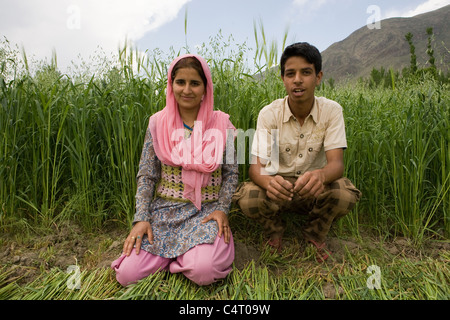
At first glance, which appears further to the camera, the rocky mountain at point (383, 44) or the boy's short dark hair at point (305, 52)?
the rocky mountain at point (383, 44)

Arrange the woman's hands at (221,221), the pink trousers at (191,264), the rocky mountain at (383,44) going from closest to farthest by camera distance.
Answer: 1. the pink trousers at (191,264)
2. the woman's hands at (221,221)
3. the rocky mountain at (383,44)

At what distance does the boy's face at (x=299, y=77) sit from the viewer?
170 centimetres

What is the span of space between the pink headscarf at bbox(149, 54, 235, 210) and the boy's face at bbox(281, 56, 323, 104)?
0.45 meters

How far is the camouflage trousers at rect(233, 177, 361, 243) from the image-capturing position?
5.99ft

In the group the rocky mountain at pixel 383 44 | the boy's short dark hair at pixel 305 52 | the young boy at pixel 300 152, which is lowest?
the young boy at pixel 300 152

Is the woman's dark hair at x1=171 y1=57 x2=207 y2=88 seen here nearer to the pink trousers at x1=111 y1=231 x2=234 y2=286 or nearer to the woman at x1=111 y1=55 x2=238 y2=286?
the woman at x1=111 y1=55 x2=238 y2=286

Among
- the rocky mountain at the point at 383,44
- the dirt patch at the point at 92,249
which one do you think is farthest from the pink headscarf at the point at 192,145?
the rocky mountain at the point at 383,44

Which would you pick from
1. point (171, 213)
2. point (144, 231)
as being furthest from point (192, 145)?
point (144, 231)

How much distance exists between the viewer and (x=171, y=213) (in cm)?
176

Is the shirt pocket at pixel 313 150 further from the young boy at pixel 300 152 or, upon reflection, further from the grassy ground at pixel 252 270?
the grassy ground at pixel 252 270

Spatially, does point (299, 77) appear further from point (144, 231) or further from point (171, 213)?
point (144, 231)

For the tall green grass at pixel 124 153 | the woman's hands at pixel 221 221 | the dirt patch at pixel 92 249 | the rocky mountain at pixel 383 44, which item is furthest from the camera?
the rocky mountain at pixel 383 44

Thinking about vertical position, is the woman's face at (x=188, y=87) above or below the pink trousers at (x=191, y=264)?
above

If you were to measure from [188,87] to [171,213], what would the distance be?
2.35ft
